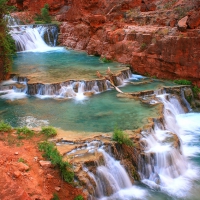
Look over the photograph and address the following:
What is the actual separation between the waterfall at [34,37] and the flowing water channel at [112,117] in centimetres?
514

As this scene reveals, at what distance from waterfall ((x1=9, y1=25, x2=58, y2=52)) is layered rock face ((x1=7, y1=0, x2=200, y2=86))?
0.90m

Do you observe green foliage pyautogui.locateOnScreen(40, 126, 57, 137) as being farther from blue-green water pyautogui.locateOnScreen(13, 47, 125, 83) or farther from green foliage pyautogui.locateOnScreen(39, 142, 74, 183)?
blue-green water pyautogui.locateOnScreen(13, 47, 125, 83)

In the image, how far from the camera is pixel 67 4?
31.3m

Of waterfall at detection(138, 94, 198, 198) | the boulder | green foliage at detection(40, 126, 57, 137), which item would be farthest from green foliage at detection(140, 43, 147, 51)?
green foliage at detection(40, 126, 57, 137)

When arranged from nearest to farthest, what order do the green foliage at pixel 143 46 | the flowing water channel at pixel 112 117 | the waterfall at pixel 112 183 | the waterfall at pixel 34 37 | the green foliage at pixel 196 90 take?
1. the waterfall at pixel 112 183
2. the flowing water channel at pixel 112 117
3. the green foliage at pixel 196 90
4. the green foliage at pixel 143 46
5. the waterfall at pixel 34 37

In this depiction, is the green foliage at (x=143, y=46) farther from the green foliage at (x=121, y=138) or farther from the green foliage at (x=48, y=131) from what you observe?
the green foliage at (x=48, y=131)

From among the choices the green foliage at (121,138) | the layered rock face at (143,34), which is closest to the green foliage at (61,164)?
the green foliage at (121,138)

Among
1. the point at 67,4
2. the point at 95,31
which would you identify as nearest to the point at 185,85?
the point at 95,31

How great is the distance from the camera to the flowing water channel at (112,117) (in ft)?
26.6

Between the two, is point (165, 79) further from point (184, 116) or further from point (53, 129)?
point (53, 129)

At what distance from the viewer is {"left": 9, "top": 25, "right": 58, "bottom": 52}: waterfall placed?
886 inches

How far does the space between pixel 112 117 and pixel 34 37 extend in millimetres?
15300

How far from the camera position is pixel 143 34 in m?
15.8

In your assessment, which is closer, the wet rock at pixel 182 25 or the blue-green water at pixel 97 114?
the blue-green water at pixel 97 114
